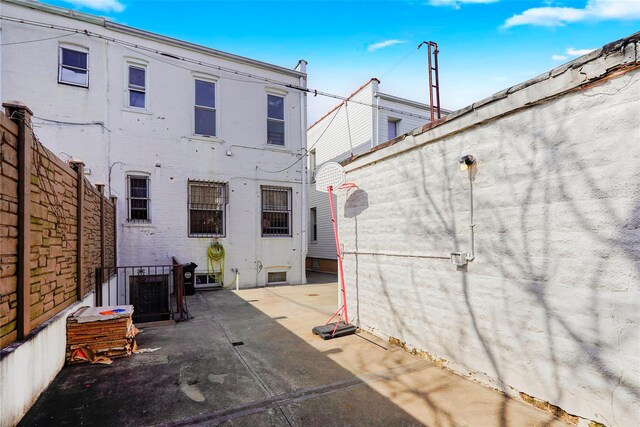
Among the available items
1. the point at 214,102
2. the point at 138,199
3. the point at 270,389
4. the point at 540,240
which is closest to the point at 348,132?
the point at 214,102

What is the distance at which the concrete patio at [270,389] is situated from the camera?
9.52 feet

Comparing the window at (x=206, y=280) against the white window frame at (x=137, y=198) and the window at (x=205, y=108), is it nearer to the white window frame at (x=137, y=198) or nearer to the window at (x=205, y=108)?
the white window frame at (x=137, y=198)

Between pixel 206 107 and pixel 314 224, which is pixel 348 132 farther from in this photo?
pixel 206 107

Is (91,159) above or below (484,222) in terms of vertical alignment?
above

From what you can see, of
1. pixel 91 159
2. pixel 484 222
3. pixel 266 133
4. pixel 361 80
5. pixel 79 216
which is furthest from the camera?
pixel 361 80

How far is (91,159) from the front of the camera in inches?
353

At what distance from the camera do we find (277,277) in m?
11.5

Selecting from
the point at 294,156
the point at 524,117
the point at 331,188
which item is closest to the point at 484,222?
the point at 524,117

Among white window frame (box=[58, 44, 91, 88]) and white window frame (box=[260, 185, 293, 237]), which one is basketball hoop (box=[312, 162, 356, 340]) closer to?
white window frame (box=[260, 185, 293, 237])

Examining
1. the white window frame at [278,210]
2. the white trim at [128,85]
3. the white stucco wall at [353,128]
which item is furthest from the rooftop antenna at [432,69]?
the white trim at [128,85]

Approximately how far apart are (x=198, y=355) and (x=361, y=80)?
41.7ft

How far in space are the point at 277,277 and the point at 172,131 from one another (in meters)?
6.02

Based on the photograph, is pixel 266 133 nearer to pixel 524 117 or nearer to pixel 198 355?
pixel 198 355

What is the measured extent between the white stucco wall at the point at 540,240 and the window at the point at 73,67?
31.5 feet
